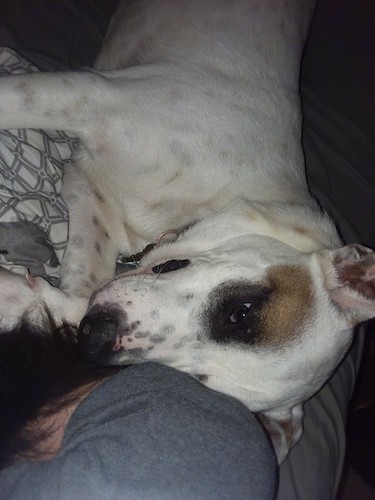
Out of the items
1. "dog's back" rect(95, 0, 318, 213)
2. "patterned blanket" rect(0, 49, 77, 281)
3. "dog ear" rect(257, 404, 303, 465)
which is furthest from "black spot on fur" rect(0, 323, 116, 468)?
"dog's back" rect(95, 0, 318, 213)

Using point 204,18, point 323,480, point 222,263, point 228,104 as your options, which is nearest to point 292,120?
point 228,104

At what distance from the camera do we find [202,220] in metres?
2.08

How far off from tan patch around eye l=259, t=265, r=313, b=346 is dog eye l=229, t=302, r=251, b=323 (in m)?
0.05

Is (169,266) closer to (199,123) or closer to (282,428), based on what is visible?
(199,123)

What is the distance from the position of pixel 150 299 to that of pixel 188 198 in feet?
1.72

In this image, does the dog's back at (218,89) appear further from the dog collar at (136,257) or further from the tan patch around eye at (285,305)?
the tan patch around eye at (285,305)

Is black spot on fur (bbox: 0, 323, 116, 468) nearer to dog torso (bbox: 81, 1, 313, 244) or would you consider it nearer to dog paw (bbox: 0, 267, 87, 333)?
dog paw (bbox: 0, 267, 87, 333)

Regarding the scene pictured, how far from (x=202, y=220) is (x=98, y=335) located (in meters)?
0.58

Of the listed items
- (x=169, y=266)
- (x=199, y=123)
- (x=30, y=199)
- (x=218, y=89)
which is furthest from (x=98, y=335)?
(x=218, y=89)

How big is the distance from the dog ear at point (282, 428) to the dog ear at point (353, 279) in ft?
1.46

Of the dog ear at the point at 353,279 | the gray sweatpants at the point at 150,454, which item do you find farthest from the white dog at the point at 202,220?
the gray sweatpants at the point at 150,454

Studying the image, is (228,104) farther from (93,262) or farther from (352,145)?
(352,145)

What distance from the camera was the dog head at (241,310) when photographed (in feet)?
5.90

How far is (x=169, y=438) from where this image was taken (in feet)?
4.78
